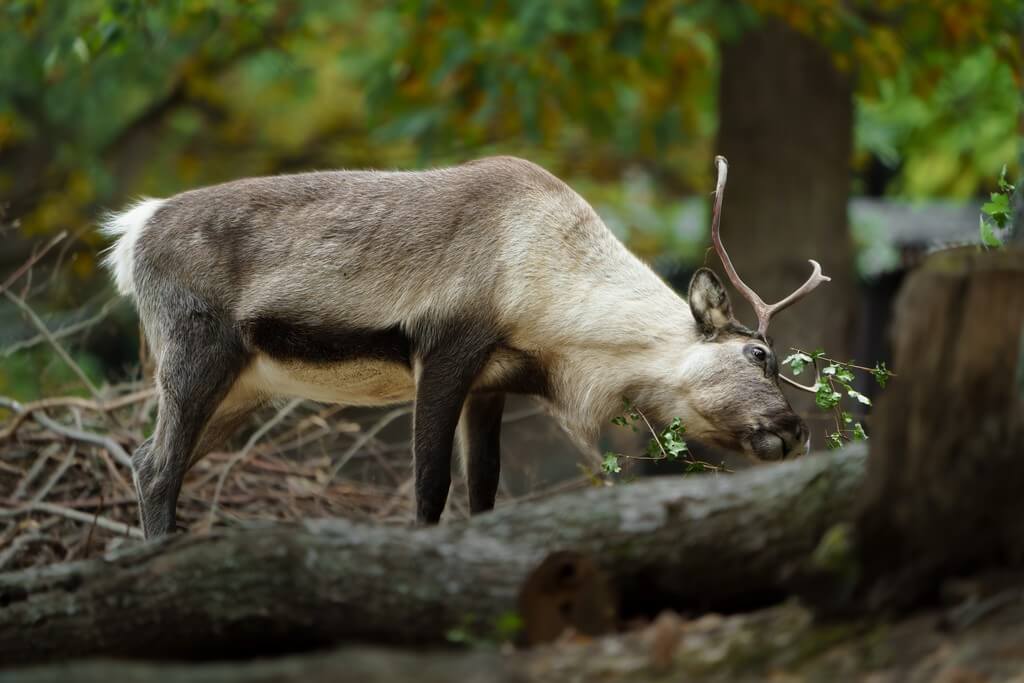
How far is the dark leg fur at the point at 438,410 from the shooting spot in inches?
222

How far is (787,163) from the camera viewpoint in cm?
1065

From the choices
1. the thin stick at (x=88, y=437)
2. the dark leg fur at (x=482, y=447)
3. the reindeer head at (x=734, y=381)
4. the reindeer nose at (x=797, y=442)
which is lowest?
the thin stick at (x=88, y=437)

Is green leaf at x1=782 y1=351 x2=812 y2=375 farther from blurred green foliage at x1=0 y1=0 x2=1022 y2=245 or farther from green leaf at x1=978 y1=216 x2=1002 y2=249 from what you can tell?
blurred green foliage at x1=0 y1=0 x2=1022 y2=245

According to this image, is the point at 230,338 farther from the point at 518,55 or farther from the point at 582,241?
the point at 518,55

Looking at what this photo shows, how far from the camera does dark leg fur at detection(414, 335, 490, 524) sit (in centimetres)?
563

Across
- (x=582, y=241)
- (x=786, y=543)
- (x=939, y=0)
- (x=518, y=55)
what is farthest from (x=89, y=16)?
(x=786, y=543)

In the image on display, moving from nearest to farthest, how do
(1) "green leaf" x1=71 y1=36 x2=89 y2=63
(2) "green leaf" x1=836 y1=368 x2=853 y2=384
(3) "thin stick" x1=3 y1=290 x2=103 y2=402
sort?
1. (2) "green leaf" x1=836 y1=368 x2=853 y2=384
2. (3) "thin stick" x1=3 y1=290 x2=103 y2=402
3. (1) "green leaf" x1=71 y1=36 x2=89 y2=63

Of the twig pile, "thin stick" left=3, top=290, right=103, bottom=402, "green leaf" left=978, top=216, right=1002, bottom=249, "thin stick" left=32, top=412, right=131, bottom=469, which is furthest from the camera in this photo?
"thin stick" left=3, top=290, right=103, bottom=402

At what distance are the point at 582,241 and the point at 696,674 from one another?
122 inches

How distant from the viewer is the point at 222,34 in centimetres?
1276

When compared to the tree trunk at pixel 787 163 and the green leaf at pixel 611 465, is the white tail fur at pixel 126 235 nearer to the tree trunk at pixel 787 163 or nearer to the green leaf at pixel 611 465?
the green leaf at pixel 611 465

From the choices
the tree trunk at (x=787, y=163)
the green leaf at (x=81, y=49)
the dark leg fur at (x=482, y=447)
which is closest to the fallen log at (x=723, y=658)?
the dark leg fur at (x=482, y=447)

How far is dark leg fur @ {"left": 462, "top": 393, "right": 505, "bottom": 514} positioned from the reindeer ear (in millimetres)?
992

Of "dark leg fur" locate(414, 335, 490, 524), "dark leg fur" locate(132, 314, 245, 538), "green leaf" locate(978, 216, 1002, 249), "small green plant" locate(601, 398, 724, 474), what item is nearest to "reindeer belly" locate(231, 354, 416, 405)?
"dark leg fur" locate(132, 314, 245, 538)
